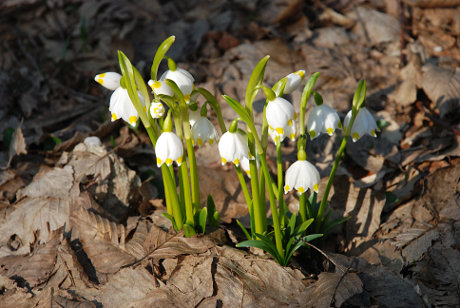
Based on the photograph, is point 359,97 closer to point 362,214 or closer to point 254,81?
point 254,81

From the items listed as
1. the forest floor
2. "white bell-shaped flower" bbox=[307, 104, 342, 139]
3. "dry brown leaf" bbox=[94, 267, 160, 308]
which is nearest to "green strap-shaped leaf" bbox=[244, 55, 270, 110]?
"white bell-shaped flower" bbox=[307, 104, 342, 139]

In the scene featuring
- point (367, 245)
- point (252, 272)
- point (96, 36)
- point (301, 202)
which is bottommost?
point (367, 245)

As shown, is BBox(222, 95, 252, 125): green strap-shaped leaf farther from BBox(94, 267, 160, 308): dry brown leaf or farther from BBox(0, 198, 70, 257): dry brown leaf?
BBox(0, 198, 70, 257): dry brown leaf

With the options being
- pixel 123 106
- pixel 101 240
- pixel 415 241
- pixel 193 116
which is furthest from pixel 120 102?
pixel 415 241

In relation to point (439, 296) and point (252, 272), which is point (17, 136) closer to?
point (252, 272)

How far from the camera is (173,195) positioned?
191 centimetres

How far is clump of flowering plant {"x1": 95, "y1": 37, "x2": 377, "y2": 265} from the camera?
5.37 ft

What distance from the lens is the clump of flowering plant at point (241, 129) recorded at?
5.37ft

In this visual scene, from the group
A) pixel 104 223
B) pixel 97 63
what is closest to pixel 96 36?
pixel 97 63

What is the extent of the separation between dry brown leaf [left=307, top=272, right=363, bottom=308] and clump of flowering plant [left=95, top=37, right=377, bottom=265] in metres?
0.19

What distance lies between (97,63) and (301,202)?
8.19ft

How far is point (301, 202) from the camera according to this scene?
1.93 metres

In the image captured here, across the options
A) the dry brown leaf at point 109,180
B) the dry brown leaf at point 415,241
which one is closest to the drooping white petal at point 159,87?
the dry brown leaf at point 109,180

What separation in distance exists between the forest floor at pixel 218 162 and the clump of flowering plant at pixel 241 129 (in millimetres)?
150
